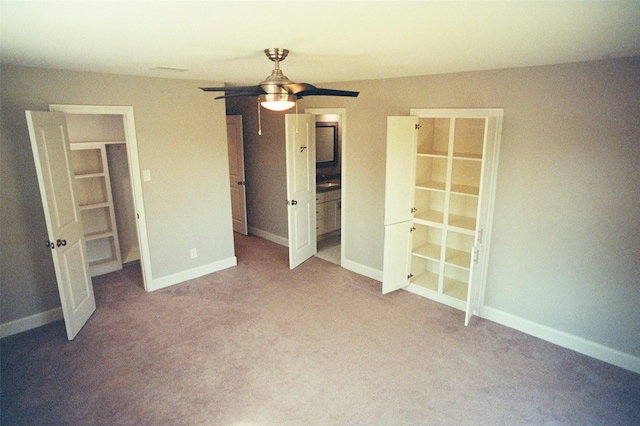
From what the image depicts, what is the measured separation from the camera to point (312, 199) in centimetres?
521

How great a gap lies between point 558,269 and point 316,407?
237 cm

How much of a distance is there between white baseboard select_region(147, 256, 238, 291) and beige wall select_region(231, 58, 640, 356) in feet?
10.3

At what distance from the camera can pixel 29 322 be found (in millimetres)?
3596

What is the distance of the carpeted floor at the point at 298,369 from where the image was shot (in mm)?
2576

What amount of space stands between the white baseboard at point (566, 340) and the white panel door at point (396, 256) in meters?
0.89

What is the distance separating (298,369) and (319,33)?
248cm

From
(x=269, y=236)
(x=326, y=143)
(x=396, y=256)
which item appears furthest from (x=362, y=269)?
(x=326, y=143)

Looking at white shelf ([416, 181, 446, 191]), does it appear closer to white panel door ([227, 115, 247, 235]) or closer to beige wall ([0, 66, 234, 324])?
beige wall ([0, 66, 234, 324])

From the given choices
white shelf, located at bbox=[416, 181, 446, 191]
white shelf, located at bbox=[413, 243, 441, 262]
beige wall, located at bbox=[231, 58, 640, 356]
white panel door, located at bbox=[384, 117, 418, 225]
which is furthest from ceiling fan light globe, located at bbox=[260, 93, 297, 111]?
white shelf, located at bbox=[413, 243, 441, 262]

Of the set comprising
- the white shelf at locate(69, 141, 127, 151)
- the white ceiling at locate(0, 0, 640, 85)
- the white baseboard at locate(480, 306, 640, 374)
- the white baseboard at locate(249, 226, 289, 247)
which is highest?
the white ceiling at locate(0, 0, 640, 85)

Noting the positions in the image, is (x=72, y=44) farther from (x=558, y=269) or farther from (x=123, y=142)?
(x=558, y=269)

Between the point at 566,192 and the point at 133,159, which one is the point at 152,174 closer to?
the point at 133,159

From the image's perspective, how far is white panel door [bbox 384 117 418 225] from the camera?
374 cm

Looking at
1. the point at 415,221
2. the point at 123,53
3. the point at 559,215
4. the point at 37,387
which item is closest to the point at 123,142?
the point at 123,53
